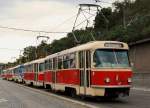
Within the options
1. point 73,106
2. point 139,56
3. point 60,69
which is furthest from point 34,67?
point 73,106

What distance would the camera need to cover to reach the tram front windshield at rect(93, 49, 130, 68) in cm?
2189

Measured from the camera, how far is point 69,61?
2662 cm

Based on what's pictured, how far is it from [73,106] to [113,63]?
3218 millimetres

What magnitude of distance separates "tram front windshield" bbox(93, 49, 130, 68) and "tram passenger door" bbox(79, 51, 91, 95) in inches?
20.8

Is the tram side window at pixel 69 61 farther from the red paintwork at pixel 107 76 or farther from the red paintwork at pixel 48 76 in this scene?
the red paintwork at pixel 48 76

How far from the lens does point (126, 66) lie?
2223 cm

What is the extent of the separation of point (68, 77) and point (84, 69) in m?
3.77

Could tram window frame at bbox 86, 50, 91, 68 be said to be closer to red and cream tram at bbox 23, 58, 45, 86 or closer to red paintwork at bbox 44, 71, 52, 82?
red paintwork at bbox 44, 71, 52, 82

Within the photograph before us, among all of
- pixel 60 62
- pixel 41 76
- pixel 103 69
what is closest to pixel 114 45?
pixel 103 69

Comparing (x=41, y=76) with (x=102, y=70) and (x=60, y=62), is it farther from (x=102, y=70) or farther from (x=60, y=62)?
(x=102, y=70)

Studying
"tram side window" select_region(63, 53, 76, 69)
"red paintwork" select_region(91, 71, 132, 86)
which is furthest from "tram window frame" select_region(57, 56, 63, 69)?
"red paintwork" select_region(91, 71, 132, 86)

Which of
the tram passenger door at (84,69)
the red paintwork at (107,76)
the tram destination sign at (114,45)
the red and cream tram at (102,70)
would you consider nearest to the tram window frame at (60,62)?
the red and cream tram at (102,70)

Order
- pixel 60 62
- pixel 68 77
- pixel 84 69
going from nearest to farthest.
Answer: pixel 84 69
pixel 68 77
pixel 60 62

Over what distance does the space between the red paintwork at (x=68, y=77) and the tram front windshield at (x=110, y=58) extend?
7.96ft
